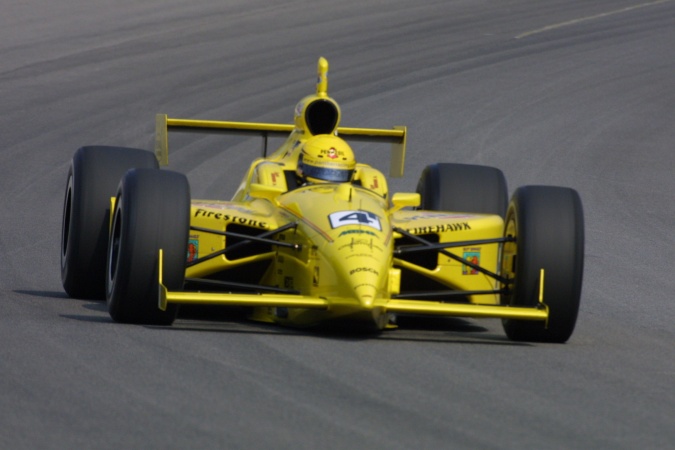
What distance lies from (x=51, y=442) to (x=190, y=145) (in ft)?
54.3

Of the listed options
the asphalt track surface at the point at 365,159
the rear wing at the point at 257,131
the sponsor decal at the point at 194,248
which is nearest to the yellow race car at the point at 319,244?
the sponsor decal at the point at 194,248

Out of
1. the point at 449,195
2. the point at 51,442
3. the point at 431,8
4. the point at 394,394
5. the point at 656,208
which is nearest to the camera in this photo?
the point at 51,442

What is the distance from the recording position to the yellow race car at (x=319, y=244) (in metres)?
9.73

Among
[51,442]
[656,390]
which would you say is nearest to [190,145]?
[656,390]

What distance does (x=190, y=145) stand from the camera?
22750mm

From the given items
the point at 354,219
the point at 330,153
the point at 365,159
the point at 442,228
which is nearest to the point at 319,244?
the point at 354,219

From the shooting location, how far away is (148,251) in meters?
9.73

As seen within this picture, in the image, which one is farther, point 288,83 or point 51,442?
point 288,83

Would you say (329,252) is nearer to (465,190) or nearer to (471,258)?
(471,258)

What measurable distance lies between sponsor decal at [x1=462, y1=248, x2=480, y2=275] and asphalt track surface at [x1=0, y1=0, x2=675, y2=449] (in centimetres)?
43

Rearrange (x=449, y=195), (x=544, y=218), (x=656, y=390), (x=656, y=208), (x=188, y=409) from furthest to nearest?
(x=656, y=208) < (x=449, y=195) < (x=544, y=218) < (x=656, y=390) < (x=188, y=409)

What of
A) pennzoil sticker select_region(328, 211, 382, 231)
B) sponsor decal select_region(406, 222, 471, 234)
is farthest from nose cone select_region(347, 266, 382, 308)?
sponsor decal select_region(406, 222, 471, 234)

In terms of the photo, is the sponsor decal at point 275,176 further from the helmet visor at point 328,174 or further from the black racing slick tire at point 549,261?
the black racing slick tire at point 549,261

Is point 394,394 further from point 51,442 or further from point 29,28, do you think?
point 29,28
